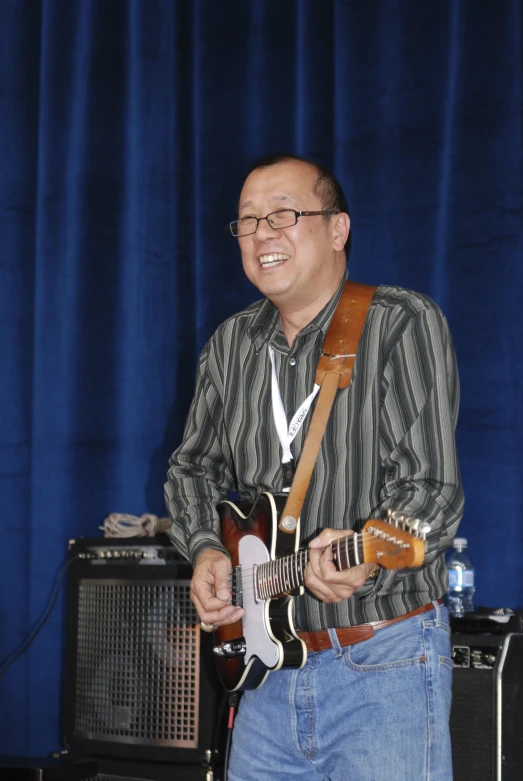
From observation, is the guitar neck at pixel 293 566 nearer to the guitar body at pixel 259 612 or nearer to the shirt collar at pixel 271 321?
the guitar body at pixel 259 612

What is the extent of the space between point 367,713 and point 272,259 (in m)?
0.99

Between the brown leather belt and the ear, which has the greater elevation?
the ear

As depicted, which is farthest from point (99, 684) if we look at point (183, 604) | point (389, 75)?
point (389, 75)

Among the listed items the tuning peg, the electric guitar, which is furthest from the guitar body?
the tuning peg

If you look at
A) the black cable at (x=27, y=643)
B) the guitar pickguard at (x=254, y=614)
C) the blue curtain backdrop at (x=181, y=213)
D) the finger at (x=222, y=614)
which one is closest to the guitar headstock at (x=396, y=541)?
the guitar pickguard at (x=254, y=614)

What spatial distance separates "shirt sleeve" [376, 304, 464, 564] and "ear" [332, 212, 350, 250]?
383mm

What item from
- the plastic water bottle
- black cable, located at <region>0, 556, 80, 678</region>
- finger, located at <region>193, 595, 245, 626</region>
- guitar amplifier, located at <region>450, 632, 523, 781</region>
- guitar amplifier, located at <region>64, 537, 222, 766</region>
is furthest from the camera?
black cable, located at <region>0, 556, 80, 678</region>

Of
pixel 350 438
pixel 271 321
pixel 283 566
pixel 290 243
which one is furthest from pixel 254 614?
pixel 290 243

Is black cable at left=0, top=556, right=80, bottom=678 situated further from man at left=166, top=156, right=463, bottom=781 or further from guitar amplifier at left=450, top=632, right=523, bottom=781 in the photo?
guitar amplifier at left=450, top=632, right=523, bottom=781

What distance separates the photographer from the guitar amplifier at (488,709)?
96.9 inches

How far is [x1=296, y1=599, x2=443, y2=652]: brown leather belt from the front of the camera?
6.06ft

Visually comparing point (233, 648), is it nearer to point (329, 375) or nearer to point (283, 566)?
point (283, 566)

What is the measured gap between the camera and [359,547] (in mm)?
1639

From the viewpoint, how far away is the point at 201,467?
2.35 metres
